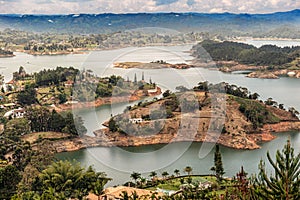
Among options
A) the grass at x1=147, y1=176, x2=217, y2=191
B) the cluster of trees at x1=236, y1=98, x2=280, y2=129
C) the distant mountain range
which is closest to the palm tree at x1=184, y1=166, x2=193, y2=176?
the grass at x1=147, y1=176, x2=217, y2=191

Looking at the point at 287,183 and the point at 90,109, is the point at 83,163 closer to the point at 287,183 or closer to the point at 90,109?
the point at 90,109

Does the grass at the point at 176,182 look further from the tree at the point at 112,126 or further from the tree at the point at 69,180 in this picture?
the tree at the point at 112,126

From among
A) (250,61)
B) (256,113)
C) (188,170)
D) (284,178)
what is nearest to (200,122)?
(256,113)

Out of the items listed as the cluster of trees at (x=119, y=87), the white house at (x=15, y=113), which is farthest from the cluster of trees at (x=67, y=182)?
the cluster of trees at (x=119, y=87)

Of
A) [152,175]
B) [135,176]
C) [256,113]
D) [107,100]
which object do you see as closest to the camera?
[135,176]

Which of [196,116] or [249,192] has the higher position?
[249,192]

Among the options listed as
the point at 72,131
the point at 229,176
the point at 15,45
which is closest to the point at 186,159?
the point at 229,176

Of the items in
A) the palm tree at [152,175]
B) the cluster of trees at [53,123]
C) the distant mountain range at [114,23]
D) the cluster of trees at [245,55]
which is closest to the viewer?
the palm tree at [152,175]

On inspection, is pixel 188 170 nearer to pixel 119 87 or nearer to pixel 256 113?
pixel 256 113
